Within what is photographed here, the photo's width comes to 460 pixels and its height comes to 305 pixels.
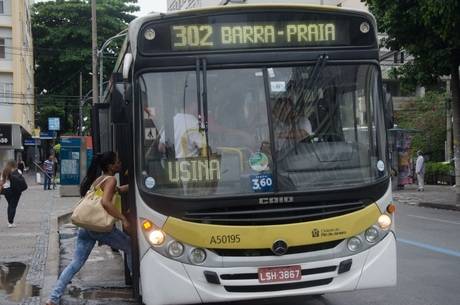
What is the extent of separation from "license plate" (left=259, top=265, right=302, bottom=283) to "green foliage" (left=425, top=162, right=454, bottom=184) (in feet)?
89.5

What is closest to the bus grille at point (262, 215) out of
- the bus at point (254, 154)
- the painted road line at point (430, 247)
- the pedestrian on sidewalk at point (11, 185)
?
the bus at point (254, 154)

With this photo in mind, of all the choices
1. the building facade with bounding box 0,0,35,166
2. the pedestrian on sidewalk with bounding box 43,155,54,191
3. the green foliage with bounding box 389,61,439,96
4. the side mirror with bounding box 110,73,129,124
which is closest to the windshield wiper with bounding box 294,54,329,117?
the side mirror with bounding box 110,73,129,124

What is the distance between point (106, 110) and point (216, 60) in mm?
3711

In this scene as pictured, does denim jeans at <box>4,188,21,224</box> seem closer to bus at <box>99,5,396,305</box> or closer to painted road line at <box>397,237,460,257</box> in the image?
painted road line at <box>397,237,460,257</box>

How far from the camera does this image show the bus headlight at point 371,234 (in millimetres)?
6039

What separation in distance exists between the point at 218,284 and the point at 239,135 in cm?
136

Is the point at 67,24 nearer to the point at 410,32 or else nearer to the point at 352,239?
the point at 410,32

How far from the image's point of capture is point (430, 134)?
133 feet

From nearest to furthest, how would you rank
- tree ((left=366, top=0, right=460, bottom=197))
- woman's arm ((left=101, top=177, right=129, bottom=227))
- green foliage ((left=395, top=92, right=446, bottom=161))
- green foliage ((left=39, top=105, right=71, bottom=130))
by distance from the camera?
woman's arm ((left=101, top=177, right=129, bottom=227)) → tree ((left=366, top=0, right=460, bottom=197)) → green foliage ((left=395, top=92, right=446, bottom=161)) → green foliage ((left=39, top=105, right=71, bottom=130))

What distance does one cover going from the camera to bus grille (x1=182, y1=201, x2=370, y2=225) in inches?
223

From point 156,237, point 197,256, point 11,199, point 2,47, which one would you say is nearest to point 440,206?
point 11,199

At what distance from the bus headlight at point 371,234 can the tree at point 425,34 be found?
38.3 feet

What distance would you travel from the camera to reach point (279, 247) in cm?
570

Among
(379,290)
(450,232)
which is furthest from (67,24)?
(379,290)
